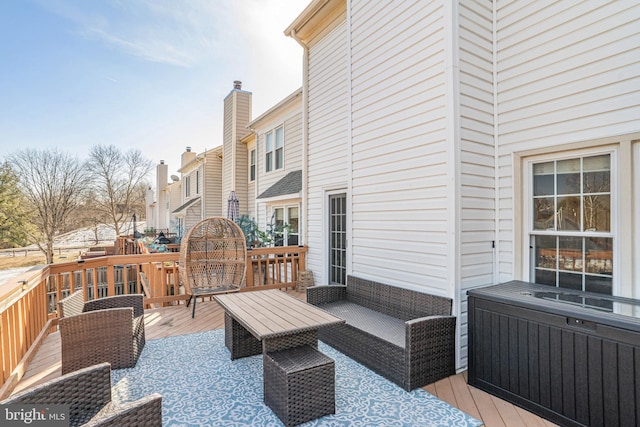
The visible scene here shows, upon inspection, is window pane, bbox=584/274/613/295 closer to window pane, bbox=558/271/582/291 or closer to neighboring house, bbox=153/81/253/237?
window pane, bbox=558/271/582/291

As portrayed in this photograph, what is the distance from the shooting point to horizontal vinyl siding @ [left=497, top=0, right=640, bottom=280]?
2678 mm

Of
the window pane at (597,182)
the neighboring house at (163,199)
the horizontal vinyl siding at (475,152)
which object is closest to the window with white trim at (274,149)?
the horizontal vinyl siding at (475,152)

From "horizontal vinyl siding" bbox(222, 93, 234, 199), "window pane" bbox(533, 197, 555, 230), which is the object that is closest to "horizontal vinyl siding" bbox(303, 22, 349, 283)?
"window pane" bbox(533, 197, 555, 230)

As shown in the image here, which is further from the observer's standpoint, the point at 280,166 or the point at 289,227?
the point at 280,166

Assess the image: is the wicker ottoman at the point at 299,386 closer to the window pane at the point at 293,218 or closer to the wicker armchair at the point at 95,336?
the wicker armchair at the point at 95,336

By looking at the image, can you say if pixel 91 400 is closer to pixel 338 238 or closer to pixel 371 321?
pixel 371 321

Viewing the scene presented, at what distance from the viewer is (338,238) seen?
6191 mm

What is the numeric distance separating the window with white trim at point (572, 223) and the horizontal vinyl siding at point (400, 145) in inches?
39.1

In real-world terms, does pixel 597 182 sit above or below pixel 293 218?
above

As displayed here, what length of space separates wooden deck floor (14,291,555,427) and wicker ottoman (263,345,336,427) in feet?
3.53

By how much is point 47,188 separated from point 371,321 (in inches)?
847

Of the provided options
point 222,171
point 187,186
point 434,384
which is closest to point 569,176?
point 434,384

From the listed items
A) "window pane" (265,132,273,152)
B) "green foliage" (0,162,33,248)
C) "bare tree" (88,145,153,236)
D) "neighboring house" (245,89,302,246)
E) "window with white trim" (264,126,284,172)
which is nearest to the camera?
"neighboring house" (245,89,302,246)

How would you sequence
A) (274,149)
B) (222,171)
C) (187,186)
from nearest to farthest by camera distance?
(274,149) < (222,171) < (187,186)
